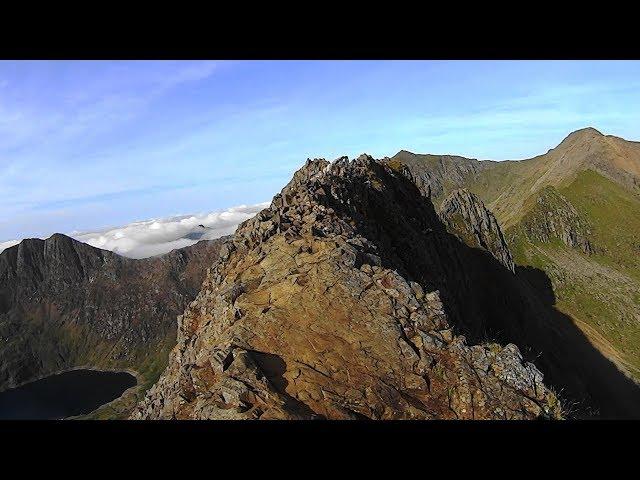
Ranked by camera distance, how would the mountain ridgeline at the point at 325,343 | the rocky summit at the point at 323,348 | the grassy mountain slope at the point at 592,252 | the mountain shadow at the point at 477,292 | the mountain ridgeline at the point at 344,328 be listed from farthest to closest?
the grassy mountain slope at the point at 592,252
the mountain shadow at the point at 477,292
the mountain ridgeline at the point at 344,328
the mountain ridgeline at the point at 325,343
the rocky summit at the point at 323,348

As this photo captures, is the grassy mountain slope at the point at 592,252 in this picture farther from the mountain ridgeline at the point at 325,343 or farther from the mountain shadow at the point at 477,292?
the mountain ridgeline at the point at 325,343

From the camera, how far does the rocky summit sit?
19.0 metres

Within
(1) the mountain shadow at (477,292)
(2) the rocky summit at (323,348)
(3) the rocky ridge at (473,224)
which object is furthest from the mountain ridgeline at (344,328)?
(3) the rocky ridge at (473,224)

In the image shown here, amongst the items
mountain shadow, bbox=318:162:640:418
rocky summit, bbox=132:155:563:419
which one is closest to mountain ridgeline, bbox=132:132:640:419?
rocky summit, bbox=132:155:563:419

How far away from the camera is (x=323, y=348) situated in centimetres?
2175

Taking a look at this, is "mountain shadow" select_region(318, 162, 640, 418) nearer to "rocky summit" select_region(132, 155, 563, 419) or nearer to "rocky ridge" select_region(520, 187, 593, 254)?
"rocky summit" select_region(132, 155, 563, 419)

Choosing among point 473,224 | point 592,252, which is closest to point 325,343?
point 473,224

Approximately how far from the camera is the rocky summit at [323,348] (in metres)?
19.0
